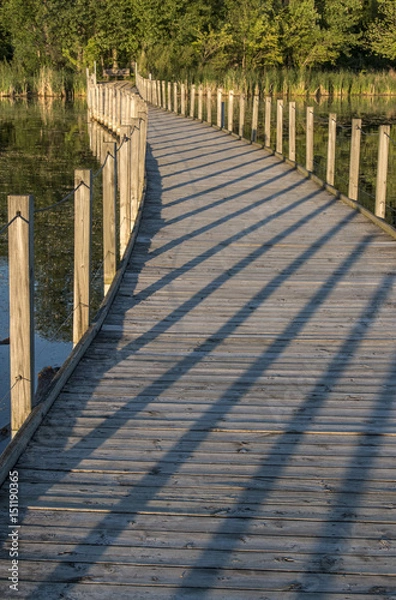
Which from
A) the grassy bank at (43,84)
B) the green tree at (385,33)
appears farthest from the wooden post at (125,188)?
the green tree at (385,33)

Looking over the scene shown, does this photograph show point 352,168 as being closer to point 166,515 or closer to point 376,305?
point 376,305

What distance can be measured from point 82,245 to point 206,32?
51.9 m

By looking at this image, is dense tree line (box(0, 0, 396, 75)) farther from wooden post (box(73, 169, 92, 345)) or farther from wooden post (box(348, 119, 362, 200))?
wooden post (box(73, 169, 92, 345))

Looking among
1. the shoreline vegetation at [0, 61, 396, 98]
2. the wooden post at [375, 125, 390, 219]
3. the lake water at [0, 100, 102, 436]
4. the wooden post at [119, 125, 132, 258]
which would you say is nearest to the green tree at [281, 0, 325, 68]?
the shoreline vegetation at [0, 61, 396, 98]

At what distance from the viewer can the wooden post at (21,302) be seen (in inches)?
195

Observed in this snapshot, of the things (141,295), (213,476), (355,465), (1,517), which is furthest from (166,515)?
(141,295)

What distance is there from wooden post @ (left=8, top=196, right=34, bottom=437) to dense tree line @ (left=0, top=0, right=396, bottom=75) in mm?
47500

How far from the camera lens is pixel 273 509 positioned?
13.5ft

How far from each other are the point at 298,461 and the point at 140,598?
1394 millimetres

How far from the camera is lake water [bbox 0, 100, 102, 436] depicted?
9.51 metres

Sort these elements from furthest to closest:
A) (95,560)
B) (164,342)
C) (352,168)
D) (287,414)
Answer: (352,168) → (164,342) → (287,414) → (95,560)

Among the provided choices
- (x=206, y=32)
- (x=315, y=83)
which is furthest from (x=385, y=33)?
(x=206, y=32)

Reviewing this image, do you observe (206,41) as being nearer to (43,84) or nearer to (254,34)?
(254,34)

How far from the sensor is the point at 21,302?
5023 millimetres
